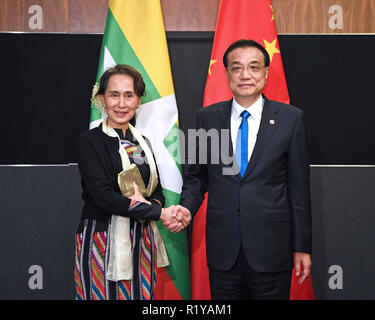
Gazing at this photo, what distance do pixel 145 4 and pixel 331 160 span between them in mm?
1570

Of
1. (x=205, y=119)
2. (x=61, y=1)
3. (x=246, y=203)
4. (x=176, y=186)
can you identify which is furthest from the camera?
(x=61, y=1)

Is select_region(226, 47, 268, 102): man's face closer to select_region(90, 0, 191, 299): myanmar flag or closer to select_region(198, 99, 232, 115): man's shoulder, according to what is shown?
select_region(198, 99, 232, 115): man's shoulder

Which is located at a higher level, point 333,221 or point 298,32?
point 298,32

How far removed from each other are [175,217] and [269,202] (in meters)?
0.50

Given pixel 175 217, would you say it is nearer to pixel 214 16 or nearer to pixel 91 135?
pixel 91 135

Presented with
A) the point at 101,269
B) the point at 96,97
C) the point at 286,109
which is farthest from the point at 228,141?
the point at 101,269

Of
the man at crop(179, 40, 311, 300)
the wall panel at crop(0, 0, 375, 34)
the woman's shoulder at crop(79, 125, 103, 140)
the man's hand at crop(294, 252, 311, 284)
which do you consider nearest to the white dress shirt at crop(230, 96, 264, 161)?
the man at crop(179, 40, 311, 300)

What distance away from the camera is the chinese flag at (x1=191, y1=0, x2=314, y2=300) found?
2.42 m

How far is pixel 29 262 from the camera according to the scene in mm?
2605

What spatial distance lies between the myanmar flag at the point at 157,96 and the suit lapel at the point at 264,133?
29.3 inches

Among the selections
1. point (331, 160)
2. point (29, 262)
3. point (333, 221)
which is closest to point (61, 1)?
point (29, 262)

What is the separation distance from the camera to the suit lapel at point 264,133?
1.73 m

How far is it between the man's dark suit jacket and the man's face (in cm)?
13

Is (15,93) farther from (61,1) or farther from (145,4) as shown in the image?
(145,4)
